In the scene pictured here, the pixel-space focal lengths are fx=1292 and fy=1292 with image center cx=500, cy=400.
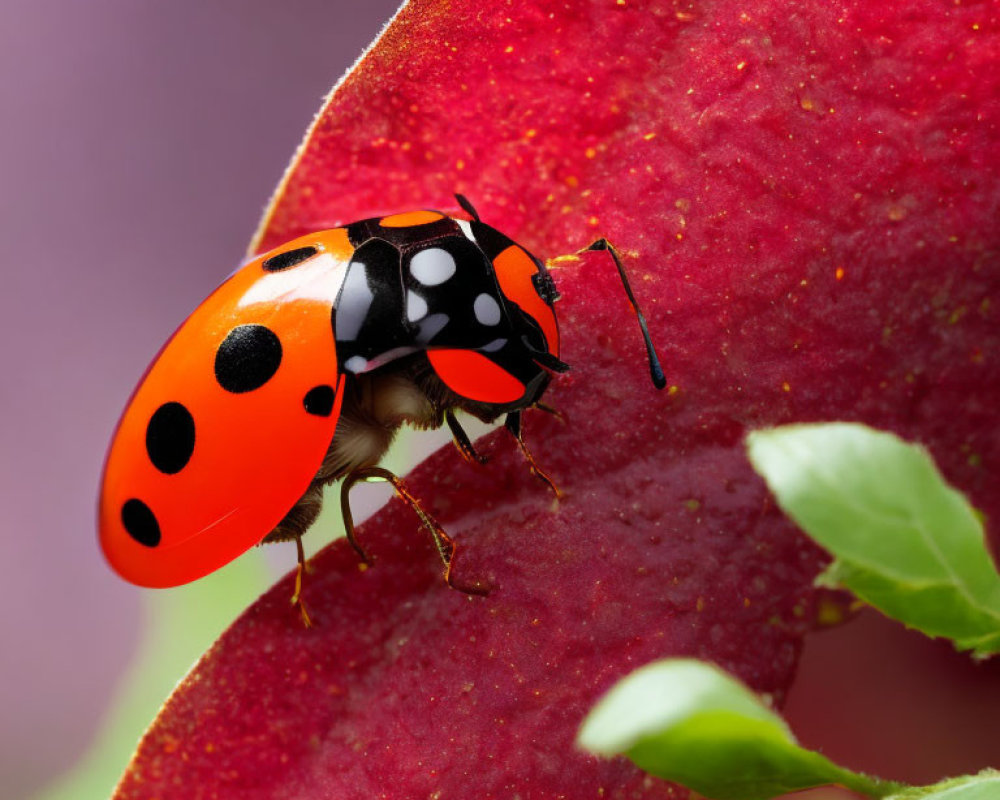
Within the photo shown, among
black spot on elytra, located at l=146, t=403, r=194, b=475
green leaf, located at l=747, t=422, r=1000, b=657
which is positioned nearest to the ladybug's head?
black spot on elytra, located at l=146, t=403, r=194, b=475

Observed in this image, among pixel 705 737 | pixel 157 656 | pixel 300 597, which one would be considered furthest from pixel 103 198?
pixel 705 737

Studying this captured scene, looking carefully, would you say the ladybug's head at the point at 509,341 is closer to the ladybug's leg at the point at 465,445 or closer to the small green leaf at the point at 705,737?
the ladybug's leg at the point at 465,445

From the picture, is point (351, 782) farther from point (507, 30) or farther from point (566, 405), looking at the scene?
point (507, 30)

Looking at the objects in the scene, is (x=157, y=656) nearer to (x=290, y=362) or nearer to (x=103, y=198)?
(x=103, y=198)

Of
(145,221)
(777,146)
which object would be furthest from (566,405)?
(145,221)

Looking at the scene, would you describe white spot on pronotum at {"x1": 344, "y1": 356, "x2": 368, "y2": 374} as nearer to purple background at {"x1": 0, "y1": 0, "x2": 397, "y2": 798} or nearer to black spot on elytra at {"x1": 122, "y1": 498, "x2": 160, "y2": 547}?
black spot on elytra at {"x1": 122, "y1": 498, "x2": 160, "y2": 547}
